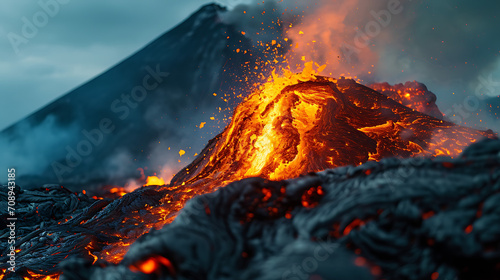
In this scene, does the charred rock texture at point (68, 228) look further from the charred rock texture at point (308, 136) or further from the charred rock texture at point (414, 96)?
the charred rock texture at point (414, 96)

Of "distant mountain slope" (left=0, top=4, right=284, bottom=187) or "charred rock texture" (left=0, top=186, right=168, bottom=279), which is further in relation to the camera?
"distant mountain slope" (left=0, top=4, right=284, bottom=187)

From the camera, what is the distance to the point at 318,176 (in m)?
2.46

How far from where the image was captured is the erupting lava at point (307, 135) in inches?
259

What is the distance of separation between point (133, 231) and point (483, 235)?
5137mm

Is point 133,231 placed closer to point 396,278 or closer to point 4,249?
point 4,249

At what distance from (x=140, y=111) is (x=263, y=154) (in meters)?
22.1

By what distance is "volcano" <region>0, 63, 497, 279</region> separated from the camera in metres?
5.39

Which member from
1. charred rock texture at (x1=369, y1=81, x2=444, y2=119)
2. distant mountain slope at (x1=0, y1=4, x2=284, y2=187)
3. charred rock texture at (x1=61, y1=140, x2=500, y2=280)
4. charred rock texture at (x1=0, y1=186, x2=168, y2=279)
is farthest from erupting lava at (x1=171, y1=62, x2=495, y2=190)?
distant mountain slope at (x1=0, y1=4, x2=284, y2=187)

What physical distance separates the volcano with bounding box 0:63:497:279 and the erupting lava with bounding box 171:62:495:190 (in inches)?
0.9

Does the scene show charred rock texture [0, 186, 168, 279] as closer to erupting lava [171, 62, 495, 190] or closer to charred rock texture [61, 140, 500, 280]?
erupting lava [171, 62, 495, 190]

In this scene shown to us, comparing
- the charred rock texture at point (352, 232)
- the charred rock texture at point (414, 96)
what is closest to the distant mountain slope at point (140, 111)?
the charred rock texture at point (414, 96)

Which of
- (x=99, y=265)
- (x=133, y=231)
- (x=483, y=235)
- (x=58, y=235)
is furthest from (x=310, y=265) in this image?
(x=58, y=235)

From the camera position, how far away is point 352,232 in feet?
6.00

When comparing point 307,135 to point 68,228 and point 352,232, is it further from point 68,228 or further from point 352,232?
point 352,232
